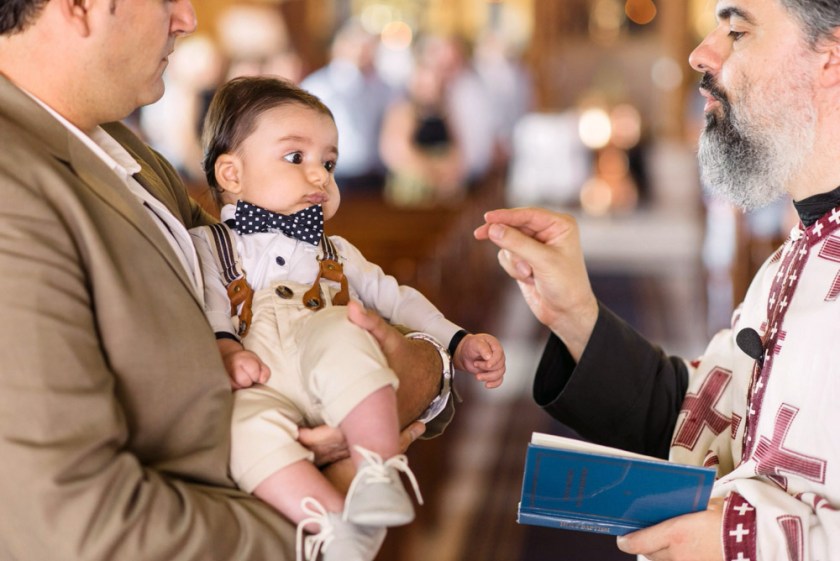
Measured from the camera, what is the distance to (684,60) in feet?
52.9

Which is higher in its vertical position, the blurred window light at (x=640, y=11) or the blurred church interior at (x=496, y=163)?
the blurred window light at (x=640, y=11)

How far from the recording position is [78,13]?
1438mm

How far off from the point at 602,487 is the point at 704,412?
2.10ft

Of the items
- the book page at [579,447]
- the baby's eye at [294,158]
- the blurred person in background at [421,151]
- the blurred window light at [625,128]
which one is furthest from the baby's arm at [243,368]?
the blurred window light at [625,128]

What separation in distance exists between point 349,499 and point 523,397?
5387 mm

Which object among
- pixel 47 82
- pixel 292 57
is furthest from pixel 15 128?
pixel 292 57

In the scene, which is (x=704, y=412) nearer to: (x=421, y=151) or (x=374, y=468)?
(x=374, y=468)

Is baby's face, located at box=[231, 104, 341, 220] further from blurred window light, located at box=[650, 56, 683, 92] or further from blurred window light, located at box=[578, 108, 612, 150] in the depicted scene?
blurred window light, located at box=[650, 56, 683, 92]

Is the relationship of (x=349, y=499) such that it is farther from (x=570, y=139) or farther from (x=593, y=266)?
(x=570, y=139)

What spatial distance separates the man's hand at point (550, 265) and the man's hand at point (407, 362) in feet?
1.27

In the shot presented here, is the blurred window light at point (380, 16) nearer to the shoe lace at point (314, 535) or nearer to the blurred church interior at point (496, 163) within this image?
the blurred church interior at point (496, 163)

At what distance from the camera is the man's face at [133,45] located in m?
1.47

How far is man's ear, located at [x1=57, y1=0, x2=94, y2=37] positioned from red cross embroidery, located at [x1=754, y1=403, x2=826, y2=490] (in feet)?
4.42

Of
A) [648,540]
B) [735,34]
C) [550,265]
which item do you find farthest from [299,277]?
[735,34]
